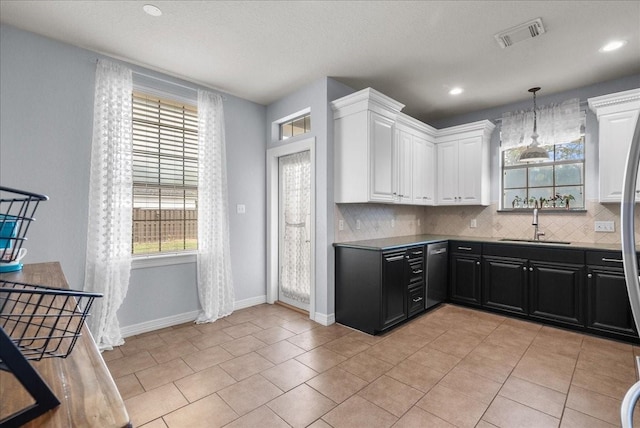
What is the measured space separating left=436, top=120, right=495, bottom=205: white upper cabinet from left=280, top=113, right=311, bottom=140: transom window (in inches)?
83.7

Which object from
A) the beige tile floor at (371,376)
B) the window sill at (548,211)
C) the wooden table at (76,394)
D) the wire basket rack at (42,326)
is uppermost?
the window sill at (548,211)

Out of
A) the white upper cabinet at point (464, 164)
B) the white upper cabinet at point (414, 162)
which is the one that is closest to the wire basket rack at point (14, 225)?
the white upper cabinet at point (414, 162)

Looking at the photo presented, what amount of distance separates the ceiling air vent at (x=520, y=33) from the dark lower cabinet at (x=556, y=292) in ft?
7.66

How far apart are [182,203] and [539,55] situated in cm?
405

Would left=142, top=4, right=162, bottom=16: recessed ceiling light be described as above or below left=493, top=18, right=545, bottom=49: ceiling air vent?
above

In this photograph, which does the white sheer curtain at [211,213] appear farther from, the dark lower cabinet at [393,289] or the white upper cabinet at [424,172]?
the white upper cabinet at [424,172]

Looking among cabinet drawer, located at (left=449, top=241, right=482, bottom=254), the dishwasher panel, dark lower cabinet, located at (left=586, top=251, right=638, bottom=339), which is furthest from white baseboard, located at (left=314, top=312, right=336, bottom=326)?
dark lower cabinet, located at (left=586, top=251, right=638, bottom=339)

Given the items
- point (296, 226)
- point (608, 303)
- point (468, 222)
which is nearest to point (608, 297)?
point (608, 303)

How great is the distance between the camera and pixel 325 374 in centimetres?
247

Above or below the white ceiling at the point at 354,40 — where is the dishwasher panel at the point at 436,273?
below

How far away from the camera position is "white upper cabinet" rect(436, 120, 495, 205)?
4.41m

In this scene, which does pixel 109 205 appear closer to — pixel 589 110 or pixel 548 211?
pixel 548 211

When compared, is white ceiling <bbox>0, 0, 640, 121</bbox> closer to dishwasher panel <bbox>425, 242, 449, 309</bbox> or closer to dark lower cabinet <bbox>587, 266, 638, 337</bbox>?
dishwasher panel <bbox>425, 242, 449, 309</bbox>

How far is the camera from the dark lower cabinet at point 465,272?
4.04 metres
